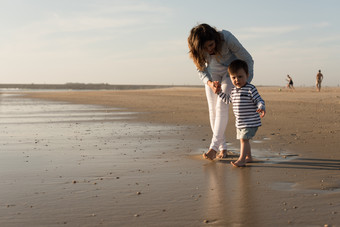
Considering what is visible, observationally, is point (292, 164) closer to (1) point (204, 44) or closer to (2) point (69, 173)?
(1) point (204, 44)

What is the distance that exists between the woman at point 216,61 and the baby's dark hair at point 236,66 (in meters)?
0.15

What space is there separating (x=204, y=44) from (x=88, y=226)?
2901mm

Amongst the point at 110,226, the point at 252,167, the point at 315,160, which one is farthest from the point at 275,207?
the point at 315,160

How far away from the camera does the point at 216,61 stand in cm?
540

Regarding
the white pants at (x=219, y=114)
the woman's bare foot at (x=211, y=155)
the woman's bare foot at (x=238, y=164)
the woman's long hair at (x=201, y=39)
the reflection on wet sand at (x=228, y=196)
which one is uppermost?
the woman's long hair at (x=201, y=39)

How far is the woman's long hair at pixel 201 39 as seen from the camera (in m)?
5.07

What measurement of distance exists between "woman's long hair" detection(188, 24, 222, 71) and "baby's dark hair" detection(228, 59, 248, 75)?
26cm

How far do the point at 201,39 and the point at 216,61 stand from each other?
442 millimetres

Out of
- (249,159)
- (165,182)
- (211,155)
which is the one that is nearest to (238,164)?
(249,159)

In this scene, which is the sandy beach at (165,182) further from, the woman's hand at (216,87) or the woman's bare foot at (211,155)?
the woman's hand at (216,87)

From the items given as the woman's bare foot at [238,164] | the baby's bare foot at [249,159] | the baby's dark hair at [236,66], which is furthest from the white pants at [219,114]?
the woman's bare foot at [238,164]

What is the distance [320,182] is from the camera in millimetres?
4047

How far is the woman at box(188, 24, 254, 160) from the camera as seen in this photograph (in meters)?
5.11

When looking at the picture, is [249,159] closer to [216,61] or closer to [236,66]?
[236,66]
